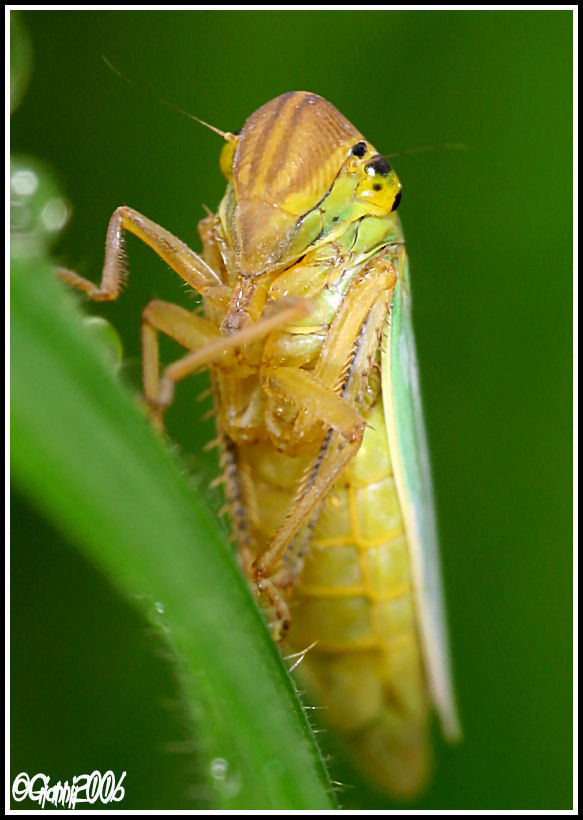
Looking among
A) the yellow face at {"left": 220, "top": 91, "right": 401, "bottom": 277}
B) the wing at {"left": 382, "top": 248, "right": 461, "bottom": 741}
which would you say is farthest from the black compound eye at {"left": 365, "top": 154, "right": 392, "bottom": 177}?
the wing at {"left": 382, "top": 248, "right": 461, "bottom": 741}

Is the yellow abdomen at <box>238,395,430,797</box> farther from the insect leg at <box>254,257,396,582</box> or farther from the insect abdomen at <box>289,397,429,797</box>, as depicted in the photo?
the insect leg at <box>254,257,396,582</box>

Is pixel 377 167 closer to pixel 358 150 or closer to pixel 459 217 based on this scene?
pixel 358 150

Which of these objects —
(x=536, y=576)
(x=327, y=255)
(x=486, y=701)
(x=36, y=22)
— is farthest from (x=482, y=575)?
(x=36, y=22)

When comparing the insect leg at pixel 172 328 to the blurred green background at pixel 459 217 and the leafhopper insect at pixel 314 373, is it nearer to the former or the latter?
the leafhopper insect at pixel 314 373

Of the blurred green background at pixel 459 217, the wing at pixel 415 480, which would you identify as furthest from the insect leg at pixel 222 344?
the blurred green background at pixel 459 217

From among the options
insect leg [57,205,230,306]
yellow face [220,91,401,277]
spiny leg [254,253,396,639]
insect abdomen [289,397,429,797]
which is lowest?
insect abdomen [289,397,429,797]

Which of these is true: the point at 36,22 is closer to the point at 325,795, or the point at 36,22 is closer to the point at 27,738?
the point at 27,738

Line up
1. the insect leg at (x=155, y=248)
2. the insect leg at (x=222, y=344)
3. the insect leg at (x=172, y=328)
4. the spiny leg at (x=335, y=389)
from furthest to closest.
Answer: the insect leg at (x=172, y=328), the insect leg at (x=155, y=248), the spiny leg at (x=335, y=389), the insect leg at (x=222, y=344)
